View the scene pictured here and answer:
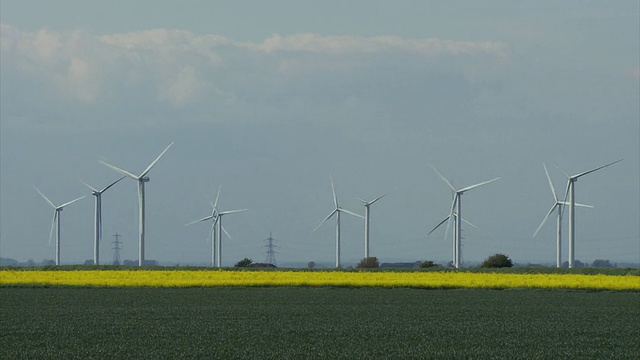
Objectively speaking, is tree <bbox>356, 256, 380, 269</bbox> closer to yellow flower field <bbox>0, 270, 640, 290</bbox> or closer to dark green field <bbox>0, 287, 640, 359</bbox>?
yellow flower field <bbox>0, 270, 640, 290</bbox>

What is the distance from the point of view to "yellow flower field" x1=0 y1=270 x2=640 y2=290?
65.6 m

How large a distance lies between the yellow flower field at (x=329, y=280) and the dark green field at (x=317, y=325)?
6.24 m

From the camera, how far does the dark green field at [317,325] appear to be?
29266 millimetres

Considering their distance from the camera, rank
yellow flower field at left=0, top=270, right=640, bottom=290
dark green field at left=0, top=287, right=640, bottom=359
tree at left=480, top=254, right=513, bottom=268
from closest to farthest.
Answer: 1. dark green field at left=0, top=287, right=640, bottom=359
2. yellow flower field at left=0, top=270, right=640, bottom=290
3. tree at left=480, top=254, right=513, bottom=268

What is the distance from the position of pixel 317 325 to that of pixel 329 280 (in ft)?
102

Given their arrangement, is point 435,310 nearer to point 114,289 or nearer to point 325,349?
point 325,349

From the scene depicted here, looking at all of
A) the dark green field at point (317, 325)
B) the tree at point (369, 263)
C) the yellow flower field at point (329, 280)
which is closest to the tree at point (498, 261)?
the tree at point (369, 263)

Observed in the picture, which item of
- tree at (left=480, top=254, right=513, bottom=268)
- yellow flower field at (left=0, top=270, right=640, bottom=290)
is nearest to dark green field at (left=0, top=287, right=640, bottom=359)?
yellow flower field at (left=0, top=270, right=640, bottom=290)

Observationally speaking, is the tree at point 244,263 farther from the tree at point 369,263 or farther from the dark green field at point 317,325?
the dark green field at point 317,325

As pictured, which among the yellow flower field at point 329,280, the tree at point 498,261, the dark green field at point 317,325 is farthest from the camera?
the tree at point 498,261

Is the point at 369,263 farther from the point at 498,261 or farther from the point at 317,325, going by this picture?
the point at 317,325

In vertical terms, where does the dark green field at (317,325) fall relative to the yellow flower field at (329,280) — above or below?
below

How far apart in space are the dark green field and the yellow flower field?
6.24 meters

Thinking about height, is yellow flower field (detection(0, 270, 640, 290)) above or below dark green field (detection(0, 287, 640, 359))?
above
